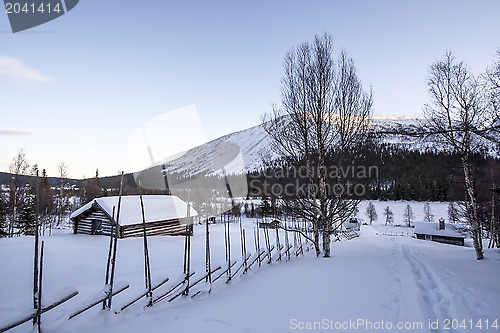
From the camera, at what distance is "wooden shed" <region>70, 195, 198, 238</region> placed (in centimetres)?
1730

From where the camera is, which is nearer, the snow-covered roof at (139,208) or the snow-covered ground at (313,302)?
the snow-covered ground at (313,302)

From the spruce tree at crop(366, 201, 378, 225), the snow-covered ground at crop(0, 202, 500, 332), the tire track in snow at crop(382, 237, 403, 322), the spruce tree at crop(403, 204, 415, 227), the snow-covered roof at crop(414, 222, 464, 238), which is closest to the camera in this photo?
the snow-covered ground at crop(0, 202, 500, 332)

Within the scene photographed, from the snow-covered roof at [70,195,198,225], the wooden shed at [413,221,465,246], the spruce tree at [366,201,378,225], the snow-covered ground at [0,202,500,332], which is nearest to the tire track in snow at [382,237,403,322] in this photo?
the snow-covered ground at [0,202,500,332]

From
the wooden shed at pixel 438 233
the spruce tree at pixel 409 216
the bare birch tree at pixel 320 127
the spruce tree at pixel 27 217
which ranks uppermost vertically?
the bare birch tree at pixel 320 127

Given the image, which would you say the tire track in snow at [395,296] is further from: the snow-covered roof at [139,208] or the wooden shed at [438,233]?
the wooden shed at [438,233]

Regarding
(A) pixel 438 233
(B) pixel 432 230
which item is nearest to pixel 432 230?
(B) pixel 432 230

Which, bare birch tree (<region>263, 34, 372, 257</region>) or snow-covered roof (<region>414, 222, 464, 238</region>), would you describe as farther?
snow-covered roof (<region>414, 222, 464, 238</region>)

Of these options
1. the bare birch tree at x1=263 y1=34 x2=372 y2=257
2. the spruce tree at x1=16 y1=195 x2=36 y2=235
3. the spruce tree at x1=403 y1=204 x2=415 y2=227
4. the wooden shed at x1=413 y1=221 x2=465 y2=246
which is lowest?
the spruce tree at x1=403 y1=204 x2=415 y2=227

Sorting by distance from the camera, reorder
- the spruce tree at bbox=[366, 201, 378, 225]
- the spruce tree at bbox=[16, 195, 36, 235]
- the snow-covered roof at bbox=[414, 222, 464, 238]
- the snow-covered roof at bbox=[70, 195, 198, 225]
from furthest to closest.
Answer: the spruce tree at bbox=[366, 201, 378, 225], the snow-covered roof at bbox=[414, 222, 464, 238], the spruce tree at bbox=[16, 195, 36, 235], the snow-covered roof at bbox=[70, 195, 198, 225]

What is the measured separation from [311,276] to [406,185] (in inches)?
3159

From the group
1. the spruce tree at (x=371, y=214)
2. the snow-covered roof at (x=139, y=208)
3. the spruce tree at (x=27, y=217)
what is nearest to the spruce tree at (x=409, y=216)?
the spruce tree at (x=371, y=214)

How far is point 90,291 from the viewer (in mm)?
6684

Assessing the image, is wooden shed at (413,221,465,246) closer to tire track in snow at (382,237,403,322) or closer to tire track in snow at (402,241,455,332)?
tire track in snow at (402,241,455,332)

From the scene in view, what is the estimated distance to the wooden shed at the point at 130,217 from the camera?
17.3 meters
